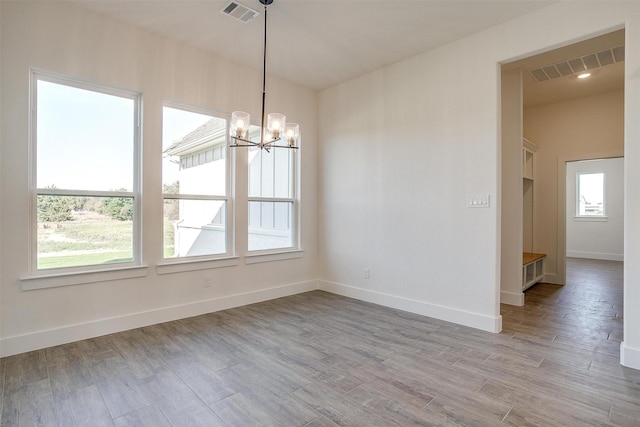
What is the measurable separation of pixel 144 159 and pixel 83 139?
56cm

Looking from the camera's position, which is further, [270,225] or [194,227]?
[270,225]

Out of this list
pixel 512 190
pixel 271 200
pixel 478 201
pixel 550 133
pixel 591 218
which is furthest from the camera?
pixel 591 218

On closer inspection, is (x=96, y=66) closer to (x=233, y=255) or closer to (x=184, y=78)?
(x=184, y=78)

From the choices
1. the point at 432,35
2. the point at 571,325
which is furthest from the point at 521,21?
the point at 571,325

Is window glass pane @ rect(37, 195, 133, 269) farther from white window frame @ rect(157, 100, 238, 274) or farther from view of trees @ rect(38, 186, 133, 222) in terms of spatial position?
white window frame @ rect(157, 100, 238, 274)

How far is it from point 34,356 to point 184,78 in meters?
3.10

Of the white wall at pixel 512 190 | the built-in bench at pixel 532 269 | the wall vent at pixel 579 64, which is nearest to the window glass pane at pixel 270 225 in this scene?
the white wall at pixel 512 190

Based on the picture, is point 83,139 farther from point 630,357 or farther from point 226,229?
point 630,357

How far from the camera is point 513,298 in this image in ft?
14.3

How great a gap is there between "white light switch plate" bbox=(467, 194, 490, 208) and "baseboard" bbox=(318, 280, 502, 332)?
3.83 feet

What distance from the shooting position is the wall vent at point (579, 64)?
12.6 feet

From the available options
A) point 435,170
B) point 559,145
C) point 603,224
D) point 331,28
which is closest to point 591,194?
point 603,224

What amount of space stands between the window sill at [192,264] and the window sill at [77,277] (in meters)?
0.20

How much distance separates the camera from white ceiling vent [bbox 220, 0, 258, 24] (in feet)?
9.94
